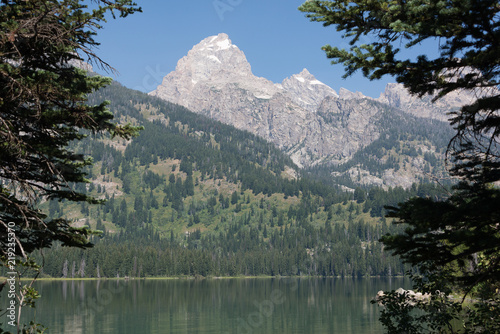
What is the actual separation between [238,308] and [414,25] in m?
92.5

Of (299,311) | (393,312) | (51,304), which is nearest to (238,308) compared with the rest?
(299,311)

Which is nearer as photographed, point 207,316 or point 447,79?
point 447,79

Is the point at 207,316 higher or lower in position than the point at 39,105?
lower

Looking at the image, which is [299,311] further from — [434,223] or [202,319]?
[434,223]

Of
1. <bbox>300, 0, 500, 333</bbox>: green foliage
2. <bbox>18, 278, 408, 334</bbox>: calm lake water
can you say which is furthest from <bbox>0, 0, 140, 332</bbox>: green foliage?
<bbox>18, 278, 408, 334</bbox>: calm lake water

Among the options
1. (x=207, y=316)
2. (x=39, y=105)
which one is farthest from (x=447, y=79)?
(x=207, y=316)

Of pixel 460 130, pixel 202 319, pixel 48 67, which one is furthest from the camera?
pixel 202 319

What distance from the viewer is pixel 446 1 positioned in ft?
38.7

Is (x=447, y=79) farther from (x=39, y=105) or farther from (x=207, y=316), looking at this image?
(x=207, y=316)

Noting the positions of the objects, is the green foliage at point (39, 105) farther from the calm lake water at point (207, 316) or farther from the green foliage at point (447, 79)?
the calm lake water at point (207, 316)

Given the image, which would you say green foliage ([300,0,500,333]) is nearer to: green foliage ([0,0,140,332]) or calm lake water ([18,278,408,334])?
green foliage ([0,0,140,332])

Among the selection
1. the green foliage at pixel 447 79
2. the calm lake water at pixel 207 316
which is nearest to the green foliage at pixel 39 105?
the green foliage at pixel 447 79

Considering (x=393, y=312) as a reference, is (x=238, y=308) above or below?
below

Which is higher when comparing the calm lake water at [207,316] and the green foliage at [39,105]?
the green foliage at [39,105]
